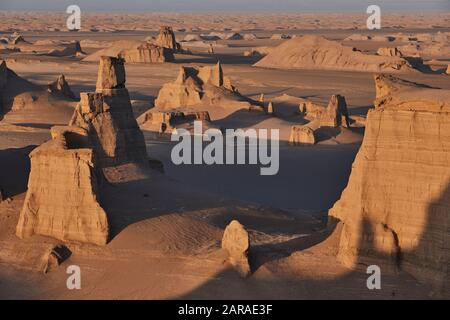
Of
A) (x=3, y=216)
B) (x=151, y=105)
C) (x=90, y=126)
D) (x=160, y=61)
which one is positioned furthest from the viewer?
(x=160, y=61)

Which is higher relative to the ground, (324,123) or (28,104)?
(28,104)

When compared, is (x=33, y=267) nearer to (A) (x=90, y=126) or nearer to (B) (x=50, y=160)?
(B) (x=50, y=160)

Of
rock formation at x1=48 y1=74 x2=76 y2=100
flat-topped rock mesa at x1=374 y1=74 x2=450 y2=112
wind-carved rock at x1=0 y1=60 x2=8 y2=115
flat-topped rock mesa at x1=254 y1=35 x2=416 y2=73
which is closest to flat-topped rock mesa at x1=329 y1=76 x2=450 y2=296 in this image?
flat-topped rock mesa at x1=374 y1=74 x2=450 y2=112

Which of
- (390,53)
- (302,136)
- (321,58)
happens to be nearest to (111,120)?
(302,136)

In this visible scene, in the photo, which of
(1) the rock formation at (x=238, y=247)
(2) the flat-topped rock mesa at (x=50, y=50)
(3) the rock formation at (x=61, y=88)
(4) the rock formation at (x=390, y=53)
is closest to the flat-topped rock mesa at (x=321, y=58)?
(4) the rock formation at (x=390, y=53)

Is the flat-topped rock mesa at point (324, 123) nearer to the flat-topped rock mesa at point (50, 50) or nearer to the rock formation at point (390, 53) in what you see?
the rock formation at point (390, 53)

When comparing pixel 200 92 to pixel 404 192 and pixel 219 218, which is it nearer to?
pixel 219 218
